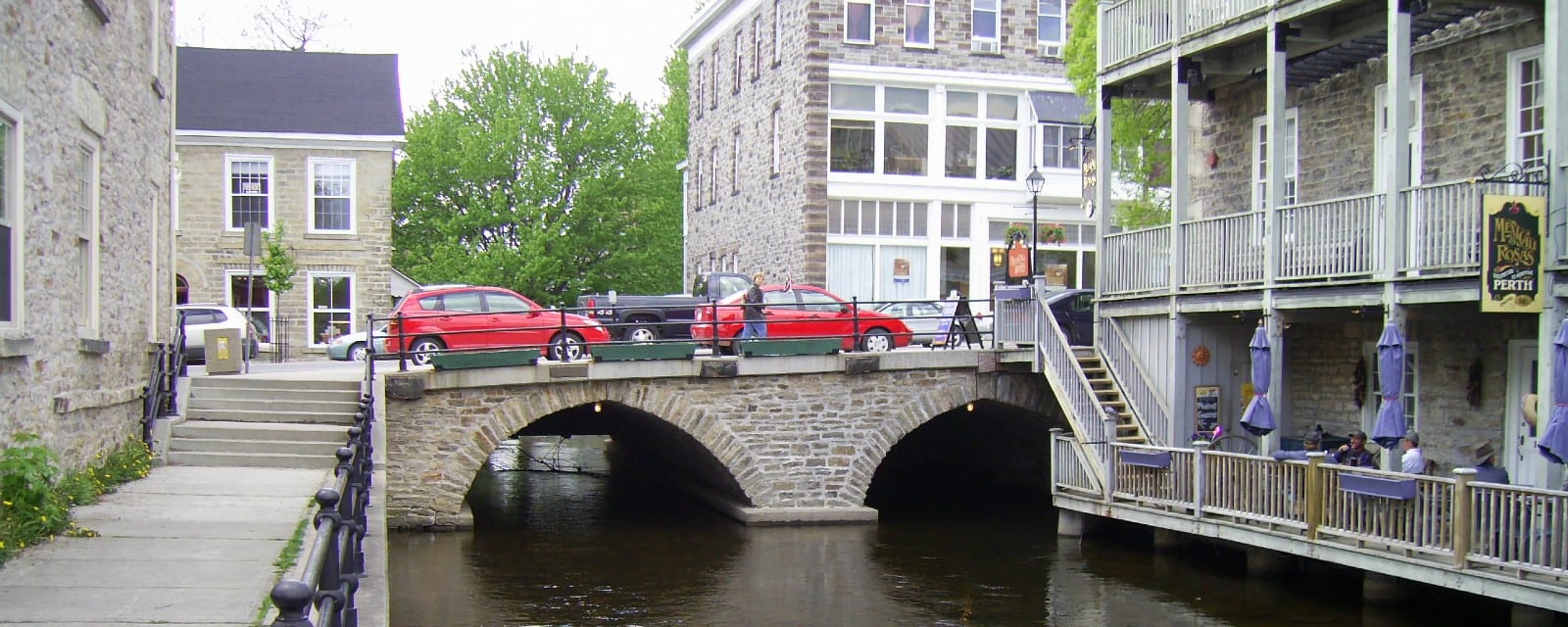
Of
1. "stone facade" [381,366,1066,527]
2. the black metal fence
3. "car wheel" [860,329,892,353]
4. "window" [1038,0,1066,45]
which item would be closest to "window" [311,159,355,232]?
"stone facade" [381,366,1066,527]

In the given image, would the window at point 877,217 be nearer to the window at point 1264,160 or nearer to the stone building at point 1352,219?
the stone building at point 1352,219

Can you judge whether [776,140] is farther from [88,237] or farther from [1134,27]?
[88,237]

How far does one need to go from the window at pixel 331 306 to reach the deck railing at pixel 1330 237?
23.1 m

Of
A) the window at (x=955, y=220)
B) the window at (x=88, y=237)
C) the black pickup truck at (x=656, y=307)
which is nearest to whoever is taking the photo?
the window at (x=88, y=237)

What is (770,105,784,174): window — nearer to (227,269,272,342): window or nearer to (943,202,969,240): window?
(943,202,969,240): window

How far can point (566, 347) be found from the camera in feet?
78.7

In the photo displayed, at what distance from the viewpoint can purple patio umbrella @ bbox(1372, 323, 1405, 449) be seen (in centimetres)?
1603

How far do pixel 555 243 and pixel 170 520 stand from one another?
114 feet

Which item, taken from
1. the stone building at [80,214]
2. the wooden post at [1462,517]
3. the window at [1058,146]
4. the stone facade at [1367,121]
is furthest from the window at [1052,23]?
the wooden post at [1462,517]

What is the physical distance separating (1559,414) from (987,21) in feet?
72.5

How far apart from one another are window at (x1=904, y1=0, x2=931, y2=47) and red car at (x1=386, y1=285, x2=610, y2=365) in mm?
12672

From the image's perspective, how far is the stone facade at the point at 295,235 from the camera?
1353 inches

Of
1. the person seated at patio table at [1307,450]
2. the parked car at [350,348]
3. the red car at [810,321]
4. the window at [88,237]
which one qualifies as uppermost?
Result: the window at [88,237]

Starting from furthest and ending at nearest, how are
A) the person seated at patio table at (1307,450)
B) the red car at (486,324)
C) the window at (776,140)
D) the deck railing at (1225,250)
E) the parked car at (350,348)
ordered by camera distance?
the window at (776,140) < the parked car at (350,348) < the red car at (486,324) < the deck railing at (1225,250) < the person seated at patio table at (1307,450)
